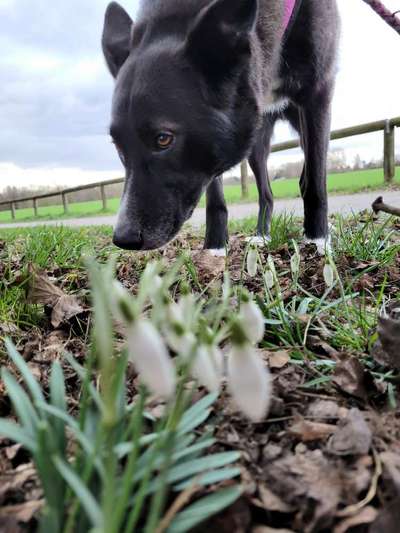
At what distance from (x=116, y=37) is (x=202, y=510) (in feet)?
10.3

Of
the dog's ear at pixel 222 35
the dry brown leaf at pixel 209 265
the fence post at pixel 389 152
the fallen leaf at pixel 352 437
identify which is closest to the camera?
the fallen leaf at pixel 352 437

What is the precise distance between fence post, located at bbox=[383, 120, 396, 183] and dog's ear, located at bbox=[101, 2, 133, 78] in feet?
28.2

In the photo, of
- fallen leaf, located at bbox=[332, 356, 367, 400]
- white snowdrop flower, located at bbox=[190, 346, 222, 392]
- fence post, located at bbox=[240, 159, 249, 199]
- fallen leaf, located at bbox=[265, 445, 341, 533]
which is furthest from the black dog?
fence post, located at bbox=[240, 159, 249, 199]

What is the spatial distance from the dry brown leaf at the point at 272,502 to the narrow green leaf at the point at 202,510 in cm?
14

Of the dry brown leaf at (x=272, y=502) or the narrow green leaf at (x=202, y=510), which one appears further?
the dry brown leaf at (x=272, y=502)

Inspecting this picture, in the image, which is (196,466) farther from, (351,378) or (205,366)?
(351,378)

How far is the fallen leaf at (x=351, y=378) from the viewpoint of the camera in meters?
1.21

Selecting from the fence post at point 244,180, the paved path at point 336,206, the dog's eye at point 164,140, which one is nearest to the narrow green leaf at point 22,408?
the dog's eye at point 164,140

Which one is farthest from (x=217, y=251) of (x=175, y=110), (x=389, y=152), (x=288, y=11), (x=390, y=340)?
(x=389, y=152)

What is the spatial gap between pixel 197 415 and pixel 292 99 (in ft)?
10.1

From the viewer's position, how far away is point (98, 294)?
61 cm

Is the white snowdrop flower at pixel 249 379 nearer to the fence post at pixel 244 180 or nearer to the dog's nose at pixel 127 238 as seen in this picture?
the dog's nose at pixel 127 238

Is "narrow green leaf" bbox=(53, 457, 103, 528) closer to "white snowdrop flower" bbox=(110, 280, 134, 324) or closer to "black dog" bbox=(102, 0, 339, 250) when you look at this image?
"white snowdrop flower" bbox=(110, 280, 134, 324)

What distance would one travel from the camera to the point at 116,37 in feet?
10.6
